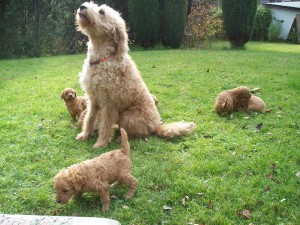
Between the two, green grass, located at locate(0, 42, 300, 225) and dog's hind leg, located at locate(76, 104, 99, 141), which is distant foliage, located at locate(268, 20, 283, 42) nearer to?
green grass, located at locate(0, 42, 300, 225)

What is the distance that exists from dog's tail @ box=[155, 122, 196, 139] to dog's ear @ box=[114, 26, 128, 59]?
53.3 inches

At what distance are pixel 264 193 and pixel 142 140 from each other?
7.10 ft

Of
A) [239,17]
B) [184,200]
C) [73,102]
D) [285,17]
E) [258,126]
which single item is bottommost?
[184,200]

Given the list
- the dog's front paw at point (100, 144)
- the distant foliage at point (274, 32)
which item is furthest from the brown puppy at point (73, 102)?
the distant foliage at point (274, 32)

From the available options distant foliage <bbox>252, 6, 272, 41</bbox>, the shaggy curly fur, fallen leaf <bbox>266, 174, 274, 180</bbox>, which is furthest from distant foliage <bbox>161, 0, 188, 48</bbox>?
the shaggy curly fur

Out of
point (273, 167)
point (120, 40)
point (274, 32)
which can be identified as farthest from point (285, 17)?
point (273, 167)

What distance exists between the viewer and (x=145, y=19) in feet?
56.8

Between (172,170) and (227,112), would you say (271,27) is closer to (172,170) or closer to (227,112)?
(227,112)

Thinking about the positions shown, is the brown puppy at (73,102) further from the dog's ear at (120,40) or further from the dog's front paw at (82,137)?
the dog's ear at (120,40)

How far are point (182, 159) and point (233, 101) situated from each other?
234cm

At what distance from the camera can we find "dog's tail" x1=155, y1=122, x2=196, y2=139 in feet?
17.8

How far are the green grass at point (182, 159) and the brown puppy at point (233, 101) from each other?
0.72ft

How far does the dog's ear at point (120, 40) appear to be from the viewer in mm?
5227

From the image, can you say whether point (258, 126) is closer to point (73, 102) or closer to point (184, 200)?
point (184, 200)
